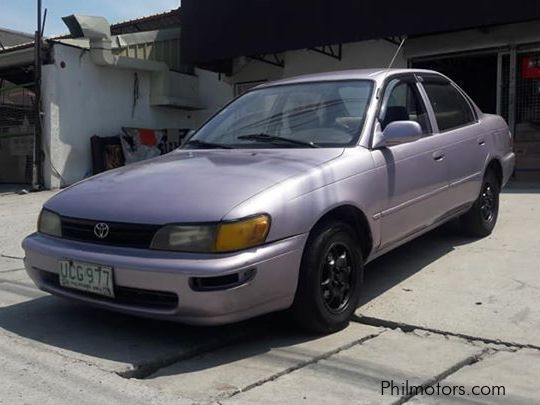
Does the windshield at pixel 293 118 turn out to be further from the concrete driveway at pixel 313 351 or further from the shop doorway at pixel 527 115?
the shop doorway at pixel 527 115

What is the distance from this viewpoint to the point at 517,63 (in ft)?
35.5

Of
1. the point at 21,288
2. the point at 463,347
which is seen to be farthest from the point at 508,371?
the point at 21,288

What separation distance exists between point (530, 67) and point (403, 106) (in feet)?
22.2

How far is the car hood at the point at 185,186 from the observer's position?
358 cm

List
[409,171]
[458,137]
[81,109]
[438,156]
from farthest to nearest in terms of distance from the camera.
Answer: [81,109] → [458,137] → [438,156] → [409,171]

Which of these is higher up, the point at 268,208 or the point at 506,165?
the point at 506,165

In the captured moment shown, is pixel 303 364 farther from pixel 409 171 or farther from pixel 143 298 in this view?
pixel 409 171

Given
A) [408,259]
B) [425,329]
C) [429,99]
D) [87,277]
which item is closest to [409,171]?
[429,99]

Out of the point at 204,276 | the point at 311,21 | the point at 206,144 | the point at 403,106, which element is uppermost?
the point at 311,21

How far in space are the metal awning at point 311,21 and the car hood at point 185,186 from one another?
675cm

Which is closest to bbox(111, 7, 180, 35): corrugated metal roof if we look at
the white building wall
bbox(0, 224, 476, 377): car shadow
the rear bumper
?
the white building wall

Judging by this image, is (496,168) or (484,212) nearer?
(484,212)

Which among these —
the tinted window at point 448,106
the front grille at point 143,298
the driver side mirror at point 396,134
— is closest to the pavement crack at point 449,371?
the front grille at point 143,298

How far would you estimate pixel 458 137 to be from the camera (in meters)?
5.55
